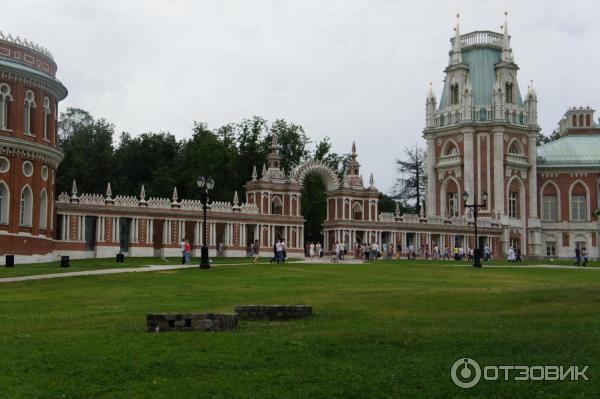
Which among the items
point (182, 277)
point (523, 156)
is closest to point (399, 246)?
point (523, 156)

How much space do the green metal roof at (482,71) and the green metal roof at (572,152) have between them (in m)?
7.46

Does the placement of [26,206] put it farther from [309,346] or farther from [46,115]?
[309,346]

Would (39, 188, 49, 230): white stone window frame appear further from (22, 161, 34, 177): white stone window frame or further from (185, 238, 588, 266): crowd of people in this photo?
(185, 238, 588, 266): crowd of people

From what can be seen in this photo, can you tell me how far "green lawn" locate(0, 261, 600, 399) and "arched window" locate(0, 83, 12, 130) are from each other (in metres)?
31.3

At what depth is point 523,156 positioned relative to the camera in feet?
290

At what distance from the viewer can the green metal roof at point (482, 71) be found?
88.1 meters

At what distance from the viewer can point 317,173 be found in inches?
3034

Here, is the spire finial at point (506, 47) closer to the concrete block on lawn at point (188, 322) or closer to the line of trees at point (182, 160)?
the line of trees at point (182, 160)

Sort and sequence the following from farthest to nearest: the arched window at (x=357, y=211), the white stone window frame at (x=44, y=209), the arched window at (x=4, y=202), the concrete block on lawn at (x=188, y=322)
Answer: the arched window at (x=357, y=211) → the white stone window frame at (x=44, y=209) → the arched window at (x=4, y=202) → the concrete block on lawn at (x=188, y=322)

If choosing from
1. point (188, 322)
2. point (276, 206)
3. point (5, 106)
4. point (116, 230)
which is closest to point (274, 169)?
point (276, 206)

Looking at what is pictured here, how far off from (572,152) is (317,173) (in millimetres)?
34068

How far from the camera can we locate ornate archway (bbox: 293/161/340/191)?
7519 centimetres

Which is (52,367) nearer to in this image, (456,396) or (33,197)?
(456,396)

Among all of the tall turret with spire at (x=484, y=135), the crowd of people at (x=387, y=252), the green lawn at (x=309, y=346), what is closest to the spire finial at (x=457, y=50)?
the tall turret with spire at (x=484, y=135)
